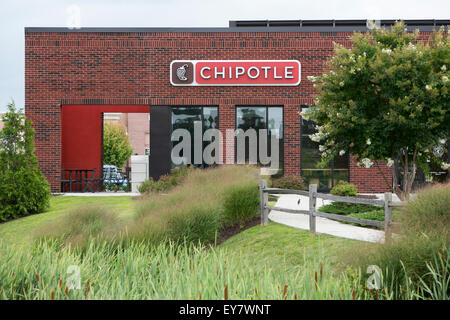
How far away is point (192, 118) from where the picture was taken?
19.5m

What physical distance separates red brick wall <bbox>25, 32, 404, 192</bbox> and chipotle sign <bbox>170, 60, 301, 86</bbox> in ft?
0.77

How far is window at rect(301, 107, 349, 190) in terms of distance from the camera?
19.2 metres

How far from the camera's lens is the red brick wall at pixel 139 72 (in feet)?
63.0

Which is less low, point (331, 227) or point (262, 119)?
point (262, 119)

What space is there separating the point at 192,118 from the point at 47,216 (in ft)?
25.7

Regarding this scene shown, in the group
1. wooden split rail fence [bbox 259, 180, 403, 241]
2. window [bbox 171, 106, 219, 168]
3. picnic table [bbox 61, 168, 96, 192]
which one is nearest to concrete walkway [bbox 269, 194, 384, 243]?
wooden split rail fence [bbox 259, 180, 403, 241]

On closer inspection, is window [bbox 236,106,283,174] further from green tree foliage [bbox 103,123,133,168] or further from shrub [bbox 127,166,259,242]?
green tree foliage [bbox 103,123,133,168]

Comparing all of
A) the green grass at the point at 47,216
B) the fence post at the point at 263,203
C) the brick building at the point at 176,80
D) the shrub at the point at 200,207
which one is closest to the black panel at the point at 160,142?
the brick building at the point at 176,80

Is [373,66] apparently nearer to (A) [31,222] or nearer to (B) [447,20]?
(A) [31,222]

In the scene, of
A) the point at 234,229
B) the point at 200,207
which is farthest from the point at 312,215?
the point at 234,229

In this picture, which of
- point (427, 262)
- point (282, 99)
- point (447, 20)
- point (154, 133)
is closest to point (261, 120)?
point (282, 99)

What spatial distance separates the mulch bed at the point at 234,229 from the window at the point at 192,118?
27.6 feet

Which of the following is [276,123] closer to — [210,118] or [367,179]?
[210,118]

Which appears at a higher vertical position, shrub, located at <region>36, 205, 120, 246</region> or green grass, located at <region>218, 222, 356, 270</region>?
shrub, located at <region>36, 205, 120, 246</region>
